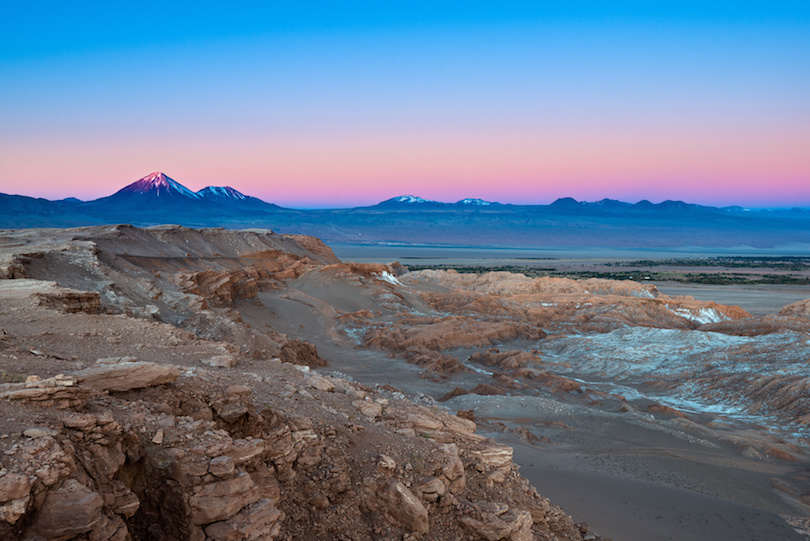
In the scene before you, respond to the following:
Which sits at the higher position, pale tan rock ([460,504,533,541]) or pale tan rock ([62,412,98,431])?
pale tan rock ([62,412,98,431])

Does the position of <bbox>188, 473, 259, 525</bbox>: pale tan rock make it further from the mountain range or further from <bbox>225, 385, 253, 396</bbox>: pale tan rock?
the mountain range

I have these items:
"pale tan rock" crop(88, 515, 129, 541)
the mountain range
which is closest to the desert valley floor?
"pale tan rock" crop(88, 515, 129, 541)

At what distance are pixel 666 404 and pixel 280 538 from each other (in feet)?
43.0

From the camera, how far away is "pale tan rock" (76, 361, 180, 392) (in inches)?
181

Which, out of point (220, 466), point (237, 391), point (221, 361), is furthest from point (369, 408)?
point (220, 466)

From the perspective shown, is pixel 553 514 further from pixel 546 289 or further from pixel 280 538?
pixel 546 289

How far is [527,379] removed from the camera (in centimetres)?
1739

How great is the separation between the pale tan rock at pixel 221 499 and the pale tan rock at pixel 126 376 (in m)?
1.29

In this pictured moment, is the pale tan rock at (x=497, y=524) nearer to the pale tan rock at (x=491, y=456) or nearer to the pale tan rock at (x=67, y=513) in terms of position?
the pale tan rock at (x=491, y=456)

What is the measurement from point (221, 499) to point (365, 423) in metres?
2.54

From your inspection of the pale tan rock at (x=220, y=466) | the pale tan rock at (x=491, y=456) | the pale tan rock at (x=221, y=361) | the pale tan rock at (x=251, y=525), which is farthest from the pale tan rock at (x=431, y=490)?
the pale tan rock at (x=221, y=361)

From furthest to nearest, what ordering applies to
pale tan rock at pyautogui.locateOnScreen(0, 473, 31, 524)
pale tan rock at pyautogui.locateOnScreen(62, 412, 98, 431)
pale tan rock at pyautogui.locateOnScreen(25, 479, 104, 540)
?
pale tan rock at pyautogui.locateOnScreen(62, 412, 98, 431), pale tan rock at pyautogui.locateOnScreen(25, 479, 104, 540), pale tan rock at pyautogui.locateOnScreen(0, 473, 31, 524)

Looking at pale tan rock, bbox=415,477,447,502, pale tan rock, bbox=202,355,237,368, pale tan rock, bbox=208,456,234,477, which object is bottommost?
pale tan rock, bbox=415,477,447,502

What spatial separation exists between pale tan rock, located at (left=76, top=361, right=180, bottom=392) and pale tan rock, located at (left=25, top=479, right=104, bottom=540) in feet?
4.13
